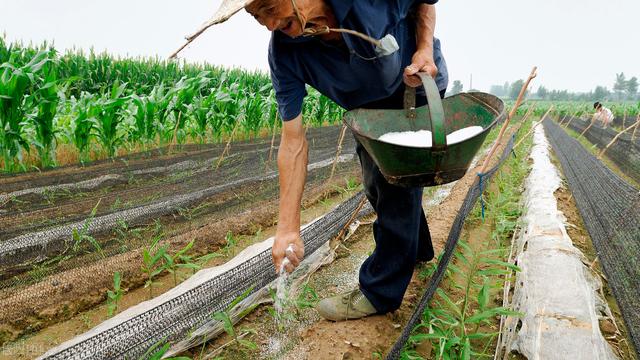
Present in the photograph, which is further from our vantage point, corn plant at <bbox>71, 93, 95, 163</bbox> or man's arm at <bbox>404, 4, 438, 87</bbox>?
corn plant at <bbox>71, 93, 95, 163</bbox>

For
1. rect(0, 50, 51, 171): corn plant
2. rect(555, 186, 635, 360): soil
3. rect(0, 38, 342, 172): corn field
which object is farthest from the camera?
rect(0, 38, 342, 172): corn field

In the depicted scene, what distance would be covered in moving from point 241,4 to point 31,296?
170cm

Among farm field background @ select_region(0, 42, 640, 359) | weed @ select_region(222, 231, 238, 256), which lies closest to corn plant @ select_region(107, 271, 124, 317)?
farm field background @ select_region(0, 42, 640, 359)

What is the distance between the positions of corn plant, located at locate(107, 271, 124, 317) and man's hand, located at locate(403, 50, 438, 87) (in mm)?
1520

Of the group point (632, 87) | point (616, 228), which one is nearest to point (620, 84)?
point (632, 87)

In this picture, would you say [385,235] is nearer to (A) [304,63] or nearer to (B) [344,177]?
(A) [304,63]

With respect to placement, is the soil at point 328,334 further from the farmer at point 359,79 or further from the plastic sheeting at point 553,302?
the plastic sheeting at point 553,302

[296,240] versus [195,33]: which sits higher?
[195,33]

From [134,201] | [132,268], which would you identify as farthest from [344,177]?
[132,268]

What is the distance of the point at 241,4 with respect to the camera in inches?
38.0

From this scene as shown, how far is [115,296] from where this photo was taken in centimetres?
189

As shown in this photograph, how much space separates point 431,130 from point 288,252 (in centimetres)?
61

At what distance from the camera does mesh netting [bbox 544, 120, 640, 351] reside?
1900mm

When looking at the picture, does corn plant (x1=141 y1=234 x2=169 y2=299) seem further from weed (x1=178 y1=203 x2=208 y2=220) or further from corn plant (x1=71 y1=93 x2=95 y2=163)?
corn plant (x1=71 y1=93 x2=95 y2=163)
